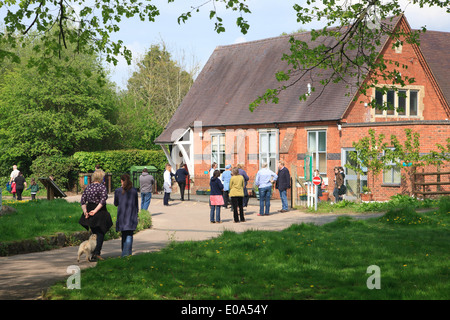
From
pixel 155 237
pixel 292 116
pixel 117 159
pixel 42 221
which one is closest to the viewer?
pixel 155 237

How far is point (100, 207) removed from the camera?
12352mm

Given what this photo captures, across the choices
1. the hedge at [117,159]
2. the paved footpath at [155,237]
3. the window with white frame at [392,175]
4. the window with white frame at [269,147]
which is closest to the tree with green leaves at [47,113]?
the hedge at [117,159]

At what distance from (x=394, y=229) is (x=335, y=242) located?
3178mm

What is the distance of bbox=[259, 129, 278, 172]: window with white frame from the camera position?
31.9 metres

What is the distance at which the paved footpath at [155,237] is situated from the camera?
9.85m

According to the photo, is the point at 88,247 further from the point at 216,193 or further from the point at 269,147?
the point at 269,147

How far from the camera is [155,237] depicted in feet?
52.7

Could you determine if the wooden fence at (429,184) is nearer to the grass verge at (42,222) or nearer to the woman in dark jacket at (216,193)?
the woman in dark jacket at (216,193)

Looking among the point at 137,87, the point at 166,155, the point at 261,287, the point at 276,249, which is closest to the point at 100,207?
the point at 276,249

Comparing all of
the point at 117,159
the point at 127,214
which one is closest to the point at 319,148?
the point at 117,159

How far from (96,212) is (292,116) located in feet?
64.6

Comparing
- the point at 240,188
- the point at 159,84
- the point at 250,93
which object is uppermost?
the point at 159,84
